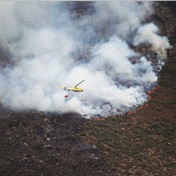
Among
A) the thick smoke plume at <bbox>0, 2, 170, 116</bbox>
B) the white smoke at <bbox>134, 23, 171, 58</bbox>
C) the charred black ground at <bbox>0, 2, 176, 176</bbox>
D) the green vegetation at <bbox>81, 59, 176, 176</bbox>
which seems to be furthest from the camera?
the white smoke at <bbox>134, 23, 171, 58</bbox>

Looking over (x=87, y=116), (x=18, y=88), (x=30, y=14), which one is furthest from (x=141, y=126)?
(x=30, y=14)

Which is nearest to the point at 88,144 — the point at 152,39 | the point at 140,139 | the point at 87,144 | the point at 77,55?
the point at 87,144

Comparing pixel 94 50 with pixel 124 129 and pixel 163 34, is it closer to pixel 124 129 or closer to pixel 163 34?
pixel 163 34

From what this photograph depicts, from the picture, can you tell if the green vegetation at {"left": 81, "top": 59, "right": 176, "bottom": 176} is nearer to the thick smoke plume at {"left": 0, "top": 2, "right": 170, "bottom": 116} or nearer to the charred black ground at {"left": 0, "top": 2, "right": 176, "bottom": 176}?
the charred black ground at {"left": 0, "top": 2, "right": 176, "bottom": 176}

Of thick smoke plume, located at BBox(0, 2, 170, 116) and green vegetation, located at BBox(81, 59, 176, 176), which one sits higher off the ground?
thick smoke plume, located at BBox(0, 2, 170, 116)

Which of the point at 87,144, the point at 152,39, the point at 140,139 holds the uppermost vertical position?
the point at 152,39

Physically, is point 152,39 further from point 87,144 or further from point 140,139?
point 87,144

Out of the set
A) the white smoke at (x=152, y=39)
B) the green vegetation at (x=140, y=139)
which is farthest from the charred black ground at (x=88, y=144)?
the white smoke at (x=152, y=39)

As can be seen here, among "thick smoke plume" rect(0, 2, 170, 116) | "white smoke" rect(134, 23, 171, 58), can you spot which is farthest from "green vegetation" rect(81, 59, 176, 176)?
"white smoke" rect(134, 23, 171, 58)
